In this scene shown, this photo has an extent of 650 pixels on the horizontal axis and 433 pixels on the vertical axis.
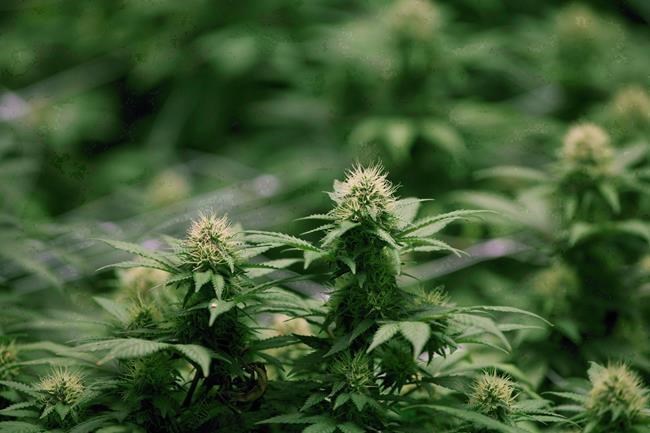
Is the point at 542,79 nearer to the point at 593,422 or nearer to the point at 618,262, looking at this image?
the point at 618,262

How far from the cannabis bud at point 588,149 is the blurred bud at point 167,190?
1.73m

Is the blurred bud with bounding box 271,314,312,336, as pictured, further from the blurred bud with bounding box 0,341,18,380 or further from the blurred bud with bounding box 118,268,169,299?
the blurred bud with bounding box 0,341,18,380

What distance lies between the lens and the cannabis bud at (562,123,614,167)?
257 centimetres

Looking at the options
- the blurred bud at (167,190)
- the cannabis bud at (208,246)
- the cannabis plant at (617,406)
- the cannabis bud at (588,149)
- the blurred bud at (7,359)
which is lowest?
the cannabis plant at (617,406)

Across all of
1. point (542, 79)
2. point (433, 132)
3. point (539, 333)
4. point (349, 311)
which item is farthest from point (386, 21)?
point (349, 311)

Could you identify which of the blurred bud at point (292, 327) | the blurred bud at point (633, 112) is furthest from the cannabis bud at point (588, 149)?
the blurred bud at point (292, 327)

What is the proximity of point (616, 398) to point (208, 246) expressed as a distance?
0.92 metres

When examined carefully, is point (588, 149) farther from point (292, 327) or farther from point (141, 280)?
point (141, 280)

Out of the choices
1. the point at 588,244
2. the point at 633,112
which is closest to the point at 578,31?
the point at 633,112

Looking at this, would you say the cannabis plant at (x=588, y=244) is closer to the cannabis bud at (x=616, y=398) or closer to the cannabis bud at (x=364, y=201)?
the cannabis bud at (x=616, y=398)

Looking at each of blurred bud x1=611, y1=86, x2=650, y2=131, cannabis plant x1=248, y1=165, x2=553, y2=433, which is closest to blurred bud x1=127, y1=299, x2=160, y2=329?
cannabis plant x1=248, y1=165, x2=553, y2=433

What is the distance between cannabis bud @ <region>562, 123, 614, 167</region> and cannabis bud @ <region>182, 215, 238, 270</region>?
137 centimetres

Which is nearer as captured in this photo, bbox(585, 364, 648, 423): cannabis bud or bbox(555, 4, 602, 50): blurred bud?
bbox(585, 364, 648, 423): cannabis bud

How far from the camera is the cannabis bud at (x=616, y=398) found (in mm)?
1699
